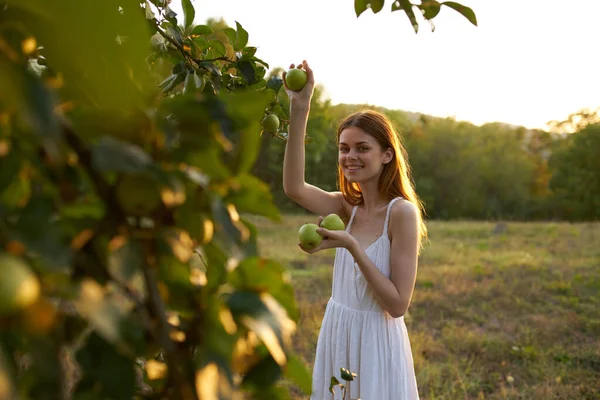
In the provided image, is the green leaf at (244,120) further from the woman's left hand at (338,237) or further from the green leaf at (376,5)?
the woman's left hand at (338,237)

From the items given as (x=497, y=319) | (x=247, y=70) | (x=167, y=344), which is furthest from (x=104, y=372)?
(x=497, y=319)

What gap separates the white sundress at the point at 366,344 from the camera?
5.57 feet

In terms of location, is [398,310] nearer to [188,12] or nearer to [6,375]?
[188,12]

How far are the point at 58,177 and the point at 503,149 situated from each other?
31.1m

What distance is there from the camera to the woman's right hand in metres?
1.55

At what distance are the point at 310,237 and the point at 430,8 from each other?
1077mm

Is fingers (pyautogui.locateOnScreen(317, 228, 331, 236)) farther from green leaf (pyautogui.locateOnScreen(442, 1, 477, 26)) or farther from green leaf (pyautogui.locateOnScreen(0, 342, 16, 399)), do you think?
green leaf (pyautogui.locateOnScreen(0, 342, 16, 399))

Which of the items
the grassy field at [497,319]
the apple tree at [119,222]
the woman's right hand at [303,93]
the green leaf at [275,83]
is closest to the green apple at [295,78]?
the woman's right hand at [303,93]

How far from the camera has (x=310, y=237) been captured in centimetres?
161

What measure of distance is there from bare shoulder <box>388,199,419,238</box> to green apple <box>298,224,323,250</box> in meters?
0.25

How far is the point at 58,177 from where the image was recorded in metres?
0.29

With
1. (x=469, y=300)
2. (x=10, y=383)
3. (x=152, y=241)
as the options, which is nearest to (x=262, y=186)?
(x=152, y=241)

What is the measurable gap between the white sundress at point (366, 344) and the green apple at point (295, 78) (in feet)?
1.68

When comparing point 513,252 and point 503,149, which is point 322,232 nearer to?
point 513,252
